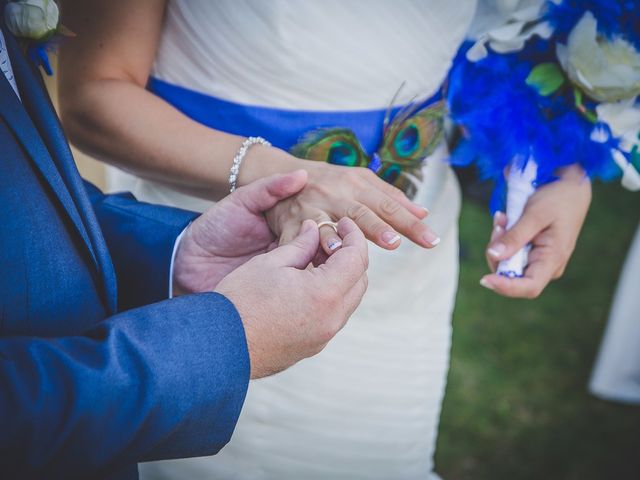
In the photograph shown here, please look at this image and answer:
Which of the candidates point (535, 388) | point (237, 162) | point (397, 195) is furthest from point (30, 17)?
point (535, 388)

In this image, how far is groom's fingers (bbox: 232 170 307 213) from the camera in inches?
43.4

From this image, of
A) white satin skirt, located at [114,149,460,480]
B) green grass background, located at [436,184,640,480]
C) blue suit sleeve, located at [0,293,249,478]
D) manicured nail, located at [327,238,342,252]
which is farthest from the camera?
green grass background, located at [436,184,640,480]

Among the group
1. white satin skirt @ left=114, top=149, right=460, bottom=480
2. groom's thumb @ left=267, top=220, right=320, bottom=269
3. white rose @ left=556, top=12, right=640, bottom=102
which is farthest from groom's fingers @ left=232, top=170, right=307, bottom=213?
white rose @ left=556, top=12, right=640, bottom=102

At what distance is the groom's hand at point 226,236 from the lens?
1136 millimetres

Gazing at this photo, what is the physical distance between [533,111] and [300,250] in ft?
2.82

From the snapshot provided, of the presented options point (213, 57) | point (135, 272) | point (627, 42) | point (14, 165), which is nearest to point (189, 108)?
point (213, 57)

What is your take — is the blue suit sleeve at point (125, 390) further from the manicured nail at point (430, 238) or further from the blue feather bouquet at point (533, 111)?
the blue feather bouquet at point (533, 111)

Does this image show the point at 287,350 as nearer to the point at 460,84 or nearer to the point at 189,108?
the point at 189,108

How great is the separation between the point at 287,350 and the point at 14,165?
0.47 metres

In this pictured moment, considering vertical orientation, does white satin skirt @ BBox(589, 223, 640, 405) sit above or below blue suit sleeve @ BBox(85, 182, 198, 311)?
below

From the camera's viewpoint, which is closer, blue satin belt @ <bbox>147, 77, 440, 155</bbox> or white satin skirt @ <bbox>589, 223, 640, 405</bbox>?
blue satin belt @ <bbox>147, 77, 440, 155</bbox>

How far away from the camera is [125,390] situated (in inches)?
29.8

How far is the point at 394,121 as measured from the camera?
1.45 m

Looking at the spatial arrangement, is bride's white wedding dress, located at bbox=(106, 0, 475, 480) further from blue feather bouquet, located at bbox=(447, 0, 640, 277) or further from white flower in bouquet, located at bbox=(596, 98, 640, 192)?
white flower in bouquet, located at bbox=(596, 98, 640, 192)
